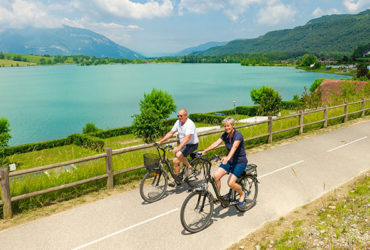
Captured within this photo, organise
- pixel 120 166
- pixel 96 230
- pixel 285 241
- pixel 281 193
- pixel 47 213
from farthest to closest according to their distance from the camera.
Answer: pixel 120 166, pixel 281 193, pixel 47 213, pixel 96 230, pixel 285 241

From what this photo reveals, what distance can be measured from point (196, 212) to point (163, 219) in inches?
36.2

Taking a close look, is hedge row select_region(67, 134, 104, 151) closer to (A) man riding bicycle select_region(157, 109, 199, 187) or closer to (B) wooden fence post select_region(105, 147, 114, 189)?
(B) wooden fence post select_region(105, 147, 114, 189)

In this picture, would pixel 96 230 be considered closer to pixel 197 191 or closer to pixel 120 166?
pixel 197 191

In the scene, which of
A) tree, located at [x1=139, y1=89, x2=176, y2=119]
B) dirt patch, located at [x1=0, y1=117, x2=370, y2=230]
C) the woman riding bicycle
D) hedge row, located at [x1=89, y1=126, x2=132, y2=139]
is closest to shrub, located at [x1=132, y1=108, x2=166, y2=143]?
hedge row, located at [x1=89, y1=126, x2=132, y2=139]

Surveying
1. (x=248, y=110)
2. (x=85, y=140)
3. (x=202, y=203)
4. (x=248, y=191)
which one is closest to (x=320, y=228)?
(x=248, y=191)

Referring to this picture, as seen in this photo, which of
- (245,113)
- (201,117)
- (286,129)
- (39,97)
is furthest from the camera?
(39,97)

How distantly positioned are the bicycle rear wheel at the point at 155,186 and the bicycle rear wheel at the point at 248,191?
181 cm

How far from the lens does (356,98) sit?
2083cm

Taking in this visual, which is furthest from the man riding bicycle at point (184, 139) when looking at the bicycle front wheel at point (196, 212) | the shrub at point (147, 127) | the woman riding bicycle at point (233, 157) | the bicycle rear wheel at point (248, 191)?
the shrub at point (147, 127)

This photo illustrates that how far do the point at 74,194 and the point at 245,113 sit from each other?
136 ft

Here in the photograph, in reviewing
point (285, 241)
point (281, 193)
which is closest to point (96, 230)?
point (285, 241)

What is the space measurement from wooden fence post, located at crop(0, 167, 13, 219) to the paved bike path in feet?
1.83

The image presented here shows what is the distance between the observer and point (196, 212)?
5.75m

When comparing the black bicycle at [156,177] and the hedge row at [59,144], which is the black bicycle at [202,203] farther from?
the hedge row at [59,144]
